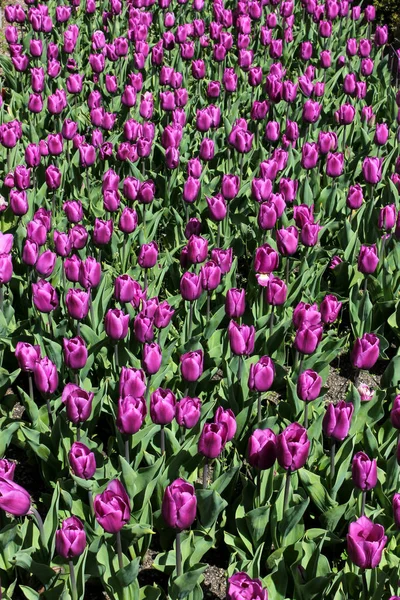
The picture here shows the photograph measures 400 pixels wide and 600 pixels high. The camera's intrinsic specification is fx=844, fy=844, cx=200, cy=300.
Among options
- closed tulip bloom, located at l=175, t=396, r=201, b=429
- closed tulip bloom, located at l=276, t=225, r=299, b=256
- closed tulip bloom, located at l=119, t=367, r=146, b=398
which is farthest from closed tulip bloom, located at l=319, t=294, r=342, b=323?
closed tulip bloom, located at l=119, t=367, r=146, b=398

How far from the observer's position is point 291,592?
2.50m

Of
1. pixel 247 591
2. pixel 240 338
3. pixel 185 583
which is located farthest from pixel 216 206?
pixel 247 591

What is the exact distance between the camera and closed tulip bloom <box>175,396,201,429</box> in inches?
102

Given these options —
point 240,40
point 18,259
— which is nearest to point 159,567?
point 18,259

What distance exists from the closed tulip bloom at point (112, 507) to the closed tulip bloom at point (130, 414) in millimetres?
303

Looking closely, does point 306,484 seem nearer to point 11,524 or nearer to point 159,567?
point 159,567

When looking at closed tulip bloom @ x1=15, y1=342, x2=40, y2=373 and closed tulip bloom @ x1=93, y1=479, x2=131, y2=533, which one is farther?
closed tulip bloom @ x1=15, y1=342, x2=40, y2=373

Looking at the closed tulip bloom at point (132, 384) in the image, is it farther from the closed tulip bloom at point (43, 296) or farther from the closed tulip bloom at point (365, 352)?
the closed tulip bloom at point (365, 352)

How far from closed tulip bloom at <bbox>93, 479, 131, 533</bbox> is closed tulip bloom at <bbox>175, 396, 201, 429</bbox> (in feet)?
1.56

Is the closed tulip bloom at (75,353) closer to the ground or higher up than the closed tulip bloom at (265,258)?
closer to the ground

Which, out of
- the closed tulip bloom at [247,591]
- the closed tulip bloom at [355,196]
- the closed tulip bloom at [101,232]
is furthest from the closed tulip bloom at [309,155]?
the closed tulip bloom at [247,591]

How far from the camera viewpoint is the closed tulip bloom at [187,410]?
8.52 feet

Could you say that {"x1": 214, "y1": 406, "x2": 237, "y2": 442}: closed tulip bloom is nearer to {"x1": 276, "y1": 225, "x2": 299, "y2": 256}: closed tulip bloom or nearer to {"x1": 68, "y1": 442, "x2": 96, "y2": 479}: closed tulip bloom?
{"x1": 68, "y1": 442, "x2": 96, "y2": 479}: closed tulip bloom

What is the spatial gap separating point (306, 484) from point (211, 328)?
1.00 m
